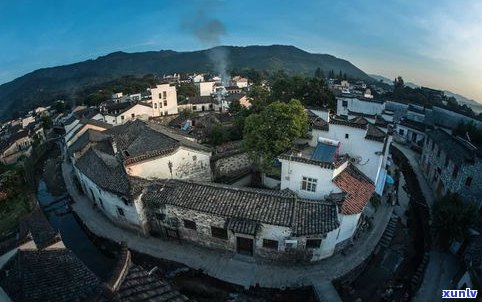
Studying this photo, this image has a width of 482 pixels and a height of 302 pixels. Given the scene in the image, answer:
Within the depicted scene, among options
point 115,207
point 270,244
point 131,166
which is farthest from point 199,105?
point 270,244

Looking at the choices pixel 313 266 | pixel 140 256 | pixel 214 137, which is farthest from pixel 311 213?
pixel 214 137

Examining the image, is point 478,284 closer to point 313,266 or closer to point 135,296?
point 313,266

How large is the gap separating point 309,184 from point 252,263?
704 cm

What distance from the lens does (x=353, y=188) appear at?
2011 centimetres

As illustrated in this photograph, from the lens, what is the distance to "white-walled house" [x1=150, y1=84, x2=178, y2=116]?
198 feet

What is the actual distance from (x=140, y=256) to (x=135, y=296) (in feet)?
44.1

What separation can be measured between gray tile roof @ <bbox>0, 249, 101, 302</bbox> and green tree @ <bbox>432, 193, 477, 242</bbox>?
69.7 feet

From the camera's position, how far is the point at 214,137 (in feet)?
110

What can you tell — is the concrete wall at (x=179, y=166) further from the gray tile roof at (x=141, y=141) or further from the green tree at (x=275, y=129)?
the green tree at (x=275, y=129)

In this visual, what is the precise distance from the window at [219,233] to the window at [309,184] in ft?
22.5

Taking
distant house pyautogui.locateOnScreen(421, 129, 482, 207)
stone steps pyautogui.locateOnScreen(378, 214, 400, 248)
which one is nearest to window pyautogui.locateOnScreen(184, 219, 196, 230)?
stone steps pyautogui.locateOnScreen(378, 214, 400, 248)

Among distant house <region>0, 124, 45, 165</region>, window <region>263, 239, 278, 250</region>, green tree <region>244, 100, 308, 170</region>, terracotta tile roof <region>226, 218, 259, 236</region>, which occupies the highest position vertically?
green tree <region>244, 100, 308, 170</region>

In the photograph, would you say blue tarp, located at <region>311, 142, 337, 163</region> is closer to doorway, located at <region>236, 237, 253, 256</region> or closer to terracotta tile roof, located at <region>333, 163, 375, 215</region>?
terracotta tile roof, located at <region>333, 163, 375, 215</region>

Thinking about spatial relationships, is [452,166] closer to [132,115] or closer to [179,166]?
[179,166]
